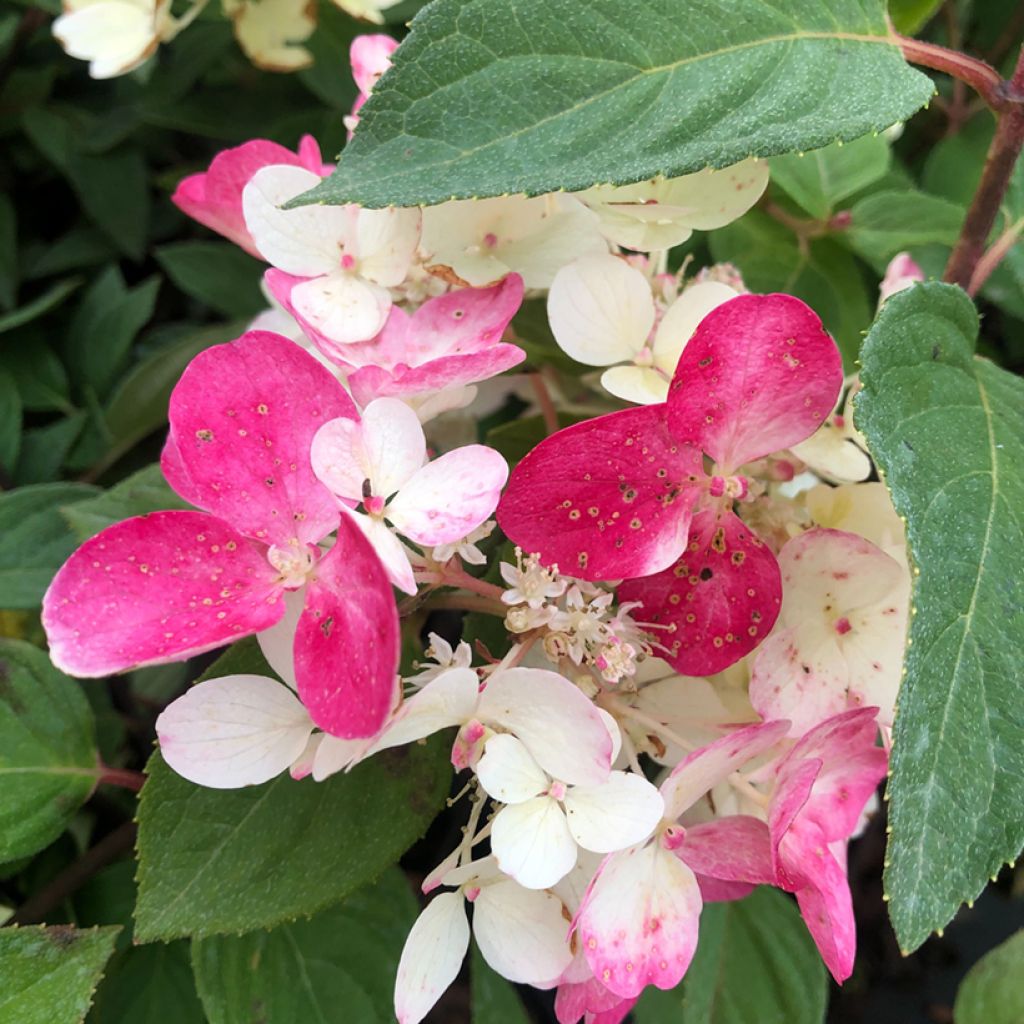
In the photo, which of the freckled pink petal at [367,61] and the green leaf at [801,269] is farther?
the green leaf at [801,269]

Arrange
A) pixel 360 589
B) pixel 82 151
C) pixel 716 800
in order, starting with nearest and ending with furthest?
pixel 360 589
pixel 716 800
pixel 82 151

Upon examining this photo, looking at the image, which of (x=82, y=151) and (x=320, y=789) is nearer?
(x=320, y=789)

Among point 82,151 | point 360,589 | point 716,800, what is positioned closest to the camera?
point 360,589

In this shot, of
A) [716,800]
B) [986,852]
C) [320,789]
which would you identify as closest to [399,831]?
[320,789]

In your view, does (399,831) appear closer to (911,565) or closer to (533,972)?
(533,972)

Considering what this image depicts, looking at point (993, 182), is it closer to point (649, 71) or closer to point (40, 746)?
point (649, 71)

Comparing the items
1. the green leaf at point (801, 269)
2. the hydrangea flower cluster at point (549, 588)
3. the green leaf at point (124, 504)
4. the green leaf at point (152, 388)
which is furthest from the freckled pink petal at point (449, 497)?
the green leaf at point (152, 388)

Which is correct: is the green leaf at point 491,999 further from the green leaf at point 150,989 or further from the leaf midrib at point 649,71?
the leaf midrib at point 649,71

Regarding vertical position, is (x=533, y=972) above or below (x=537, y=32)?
below
